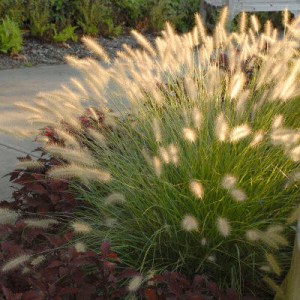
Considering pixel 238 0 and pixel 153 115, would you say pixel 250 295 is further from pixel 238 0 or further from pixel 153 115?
pixel 238 0

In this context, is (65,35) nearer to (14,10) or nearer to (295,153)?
(14,10)

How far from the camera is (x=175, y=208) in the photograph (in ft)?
9.56

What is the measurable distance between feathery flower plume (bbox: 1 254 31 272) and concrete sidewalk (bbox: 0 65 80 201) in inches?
67.7

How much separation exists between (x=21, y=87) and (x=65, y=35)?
2154 mm

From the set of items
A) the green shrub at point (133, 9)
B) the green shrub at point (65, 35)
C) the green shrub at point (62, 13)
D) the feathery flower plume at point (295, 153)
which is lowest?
the green shrub at point (133, 9)

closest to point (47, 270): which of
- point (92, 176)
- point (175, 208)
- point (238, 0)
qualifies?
point (92, 176)

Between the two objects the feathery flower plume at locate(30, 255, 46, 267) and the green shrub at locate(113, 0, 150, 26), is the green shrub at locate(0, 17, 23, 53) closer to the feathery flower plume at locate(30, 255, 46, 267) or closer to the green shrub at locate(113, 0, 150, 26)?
the green shrub at locate(113, 0, 150, 26)

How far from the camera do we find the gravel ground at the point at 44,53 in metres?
7.58

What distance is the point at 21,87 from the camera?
6.52m

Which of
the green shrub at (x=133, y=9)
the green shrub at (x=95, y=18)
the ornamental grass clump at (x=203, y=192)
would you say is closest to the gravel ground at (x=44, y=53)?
the green shrub at (x=95, y=18)

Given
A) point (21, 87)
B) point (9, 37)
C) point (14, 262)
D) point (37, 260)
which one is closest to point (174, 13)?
point (9, 37)

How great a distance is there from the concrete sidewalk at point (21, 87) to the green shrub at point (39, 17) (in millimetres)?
954

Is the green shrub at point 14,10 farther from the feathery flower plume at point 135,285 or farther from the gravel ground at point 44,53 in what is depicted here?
the feathery flower plume at point 135,285

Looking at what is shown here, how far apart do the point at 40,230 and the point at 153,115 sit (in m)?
0.97
